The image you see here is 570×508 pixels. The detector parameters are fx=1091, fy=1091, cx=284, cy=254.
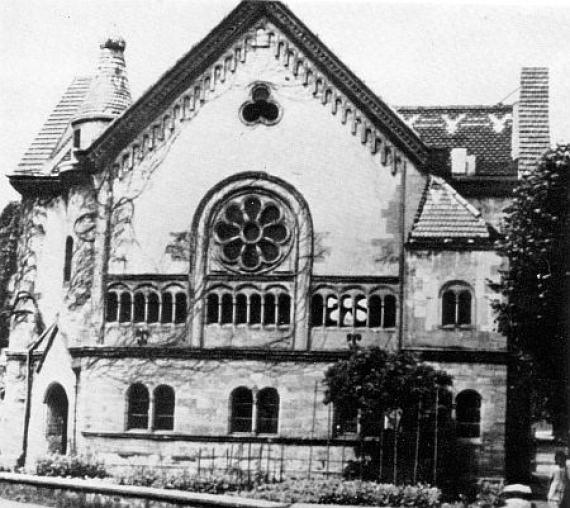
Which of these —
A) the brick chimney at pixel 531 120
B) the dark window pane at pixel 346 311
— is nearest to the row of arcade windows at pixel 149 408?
the dark window pane at pixel 346 311

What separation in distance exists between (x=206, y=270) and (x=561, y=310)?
43.1 feet

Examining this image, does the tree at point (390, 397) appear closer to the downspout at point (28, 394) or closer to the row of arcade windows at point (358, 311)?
the row of arcade windows at point (358, 311)

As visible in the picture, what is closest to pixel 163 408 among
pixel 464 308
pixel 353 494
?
pixel 464 308

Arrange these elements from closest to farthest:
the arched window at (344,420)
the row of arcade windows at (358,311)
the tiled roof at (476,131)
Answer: the arched window at (344,420) < the row of arcade windows at (358,311) < the tiled roof at (476,131)

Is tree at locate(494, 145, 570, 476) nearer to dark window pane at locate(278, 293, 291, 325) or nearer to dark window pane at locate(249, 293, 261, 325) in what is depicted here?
dark window pane at locate(278, 293, 291, 325)

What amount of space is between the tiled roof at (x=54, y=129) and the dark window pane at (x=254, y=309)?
10970 mm

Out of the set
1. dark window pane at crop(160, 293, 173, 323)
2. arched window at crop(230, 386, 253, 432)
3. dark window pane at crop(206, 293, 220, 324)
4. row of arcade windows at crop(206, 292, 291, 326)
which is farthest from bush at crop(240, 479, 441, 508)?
dark window pane at crop(160, 293, 173, 323)

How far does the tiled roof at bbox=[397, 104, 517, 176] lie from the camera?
4294cm

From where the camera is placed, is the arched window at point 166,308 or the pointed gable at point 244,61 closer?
the pointed gable at point 244,61

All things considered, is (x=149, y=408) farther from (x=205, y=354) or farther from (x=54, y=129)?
(x=54, y=129)

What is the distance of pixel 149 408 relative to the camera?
39.8 metres

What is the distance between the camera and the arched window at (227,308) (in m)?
40.3

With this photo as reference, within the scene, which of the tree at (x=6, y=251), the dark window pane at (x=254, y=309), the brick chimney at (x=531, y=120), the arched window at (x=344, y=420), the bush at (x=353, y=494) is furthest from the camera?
the tree at (x=6, y=251)

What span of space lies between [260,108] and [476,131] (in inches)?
367
